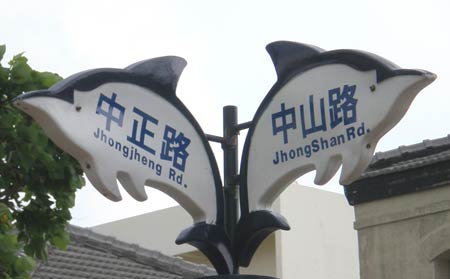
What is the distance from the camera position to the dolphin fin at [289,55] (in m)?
6.30

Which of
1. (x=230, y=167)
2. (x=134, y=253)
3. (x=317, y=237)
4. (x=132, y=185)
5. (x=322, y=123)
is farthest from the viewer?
(x=317, y=237)

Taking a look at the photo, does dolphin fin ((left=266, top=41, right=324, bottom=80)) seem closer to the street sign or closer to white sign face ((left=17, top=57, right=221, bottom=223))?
the street sign

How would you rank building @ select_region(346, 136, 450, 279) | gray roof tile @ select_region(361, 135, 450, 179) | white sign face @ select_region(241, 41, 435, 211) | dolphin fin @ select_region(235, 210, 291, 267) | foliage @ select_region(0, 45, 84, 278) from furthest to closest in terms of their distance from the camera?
gray roof tile @ select_region(361, 135, 450, 179) < building @ select_region(346, 136, 450, 279) < foliage @ select_region(0, 45, 84, 278) < dolphin fin @ select_region(235, 210, 291, 267) < white sign face @ select_region(241, 41, 435, 211)

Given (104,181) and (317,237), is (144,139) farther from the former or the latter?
(317,237)

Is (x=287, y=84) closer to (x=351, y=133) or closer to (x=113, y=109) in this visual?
(x=351, y=133)

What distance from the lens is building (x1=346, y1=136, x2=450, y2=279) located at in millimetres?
14219

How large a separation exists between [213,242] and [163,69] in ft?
3.09

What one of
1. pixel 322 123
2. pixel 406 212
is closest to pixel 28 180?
pixel 322 123

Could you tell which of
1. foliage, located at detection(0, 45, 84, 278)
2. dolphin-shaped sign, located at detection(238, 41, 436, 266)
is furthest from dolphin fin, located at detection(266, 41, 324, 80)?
foliage, located at detection(0, 45, 84, 278)

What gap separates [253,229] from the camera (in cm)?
625

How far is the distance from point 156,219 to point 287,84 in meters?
26.1

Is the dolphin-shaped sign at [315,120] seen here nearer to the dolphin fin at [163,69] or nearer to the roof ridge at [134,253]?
the dolphin fin at [163,69]

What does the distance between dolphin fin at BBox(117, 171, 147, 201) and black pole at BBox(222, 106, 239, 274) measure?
575mm

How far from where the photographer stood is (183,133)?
6293mm
